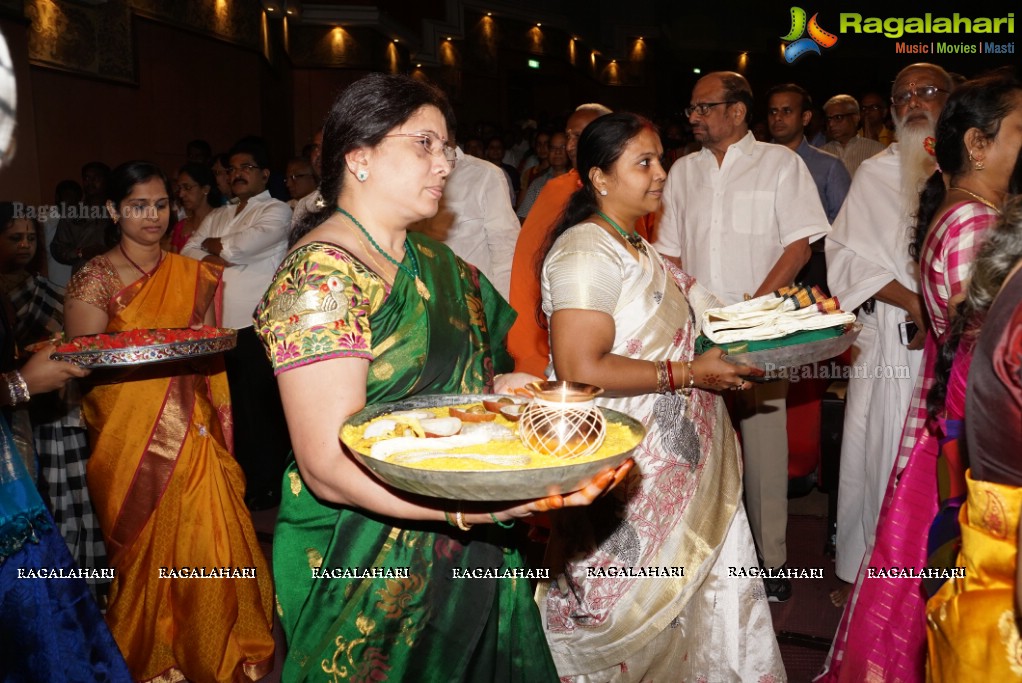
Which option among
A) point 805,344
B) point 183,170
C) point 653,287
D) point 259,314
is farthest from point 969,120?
point 183,170

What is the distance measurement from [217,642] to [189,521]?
412mm

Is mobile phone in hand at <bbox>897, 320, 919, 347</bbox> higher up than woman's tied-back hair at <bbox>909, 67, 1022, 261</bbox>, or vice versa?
woman's tied-back hair at <bbox>909, 67, 1022, 261</bbox>

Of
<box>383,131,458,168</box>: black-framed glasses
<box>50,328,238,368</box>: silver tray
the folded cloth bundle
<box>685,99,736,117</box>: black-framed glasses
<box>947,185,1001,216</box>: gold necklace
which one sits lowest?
<box>50,328,238,368</box>: silver tray

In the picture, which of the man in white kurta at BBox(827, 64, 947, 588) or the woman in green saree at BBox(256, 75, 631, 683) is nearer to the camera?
the woman in green saree at BBox(256, 75, 631, 683)

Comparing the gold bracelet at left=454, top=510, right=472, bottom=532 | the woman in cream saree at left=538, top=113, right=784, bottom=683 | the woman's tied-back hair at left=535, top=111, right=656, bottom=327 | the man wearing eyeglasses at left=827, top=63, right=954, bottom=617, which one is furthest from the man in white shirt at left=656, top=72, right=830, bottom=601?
the gold bracelet at left=454, top=510, right=472, bottom=532

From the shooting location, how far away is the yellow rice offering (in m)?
1.21

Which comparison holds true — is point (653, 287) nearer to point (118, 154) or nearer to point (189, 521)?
point (189, 521)

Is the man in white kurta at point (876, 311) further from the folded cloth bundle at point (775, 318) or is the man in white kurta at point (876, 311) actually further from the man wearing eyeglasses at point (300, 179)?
the man wearing eyeglasses at point (300, 179)

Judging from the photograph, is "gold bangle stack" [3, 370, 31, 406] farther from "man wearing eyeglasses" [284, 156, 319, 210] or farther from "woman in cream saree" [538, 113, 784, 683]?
"man wearing eyeglasses" [284, 156, 319, 210]

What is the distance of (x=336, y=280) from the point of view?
148 centimetres

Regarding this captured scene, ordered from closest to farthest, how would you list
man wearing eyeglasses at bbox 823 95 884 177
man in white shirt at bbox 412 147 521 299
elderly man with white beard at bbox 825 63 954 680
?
elderly man with white beard at bbox 825 63 954 680 < man in white shirt at bbox 412 147 521 299 < man wearing eyeglasses at bbox 823 95 884 177

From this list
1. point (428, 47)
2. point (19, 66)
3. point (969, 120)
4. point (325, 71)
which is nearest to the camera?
point (969, 120)

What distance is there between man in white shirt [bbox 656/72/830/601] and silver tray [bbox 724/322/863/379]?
1.22m

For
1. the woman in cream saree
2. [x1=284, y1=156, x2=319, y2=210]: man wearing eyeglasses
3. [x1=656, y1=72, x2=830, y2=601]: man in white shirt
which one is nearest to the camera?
the woman in cream saree
